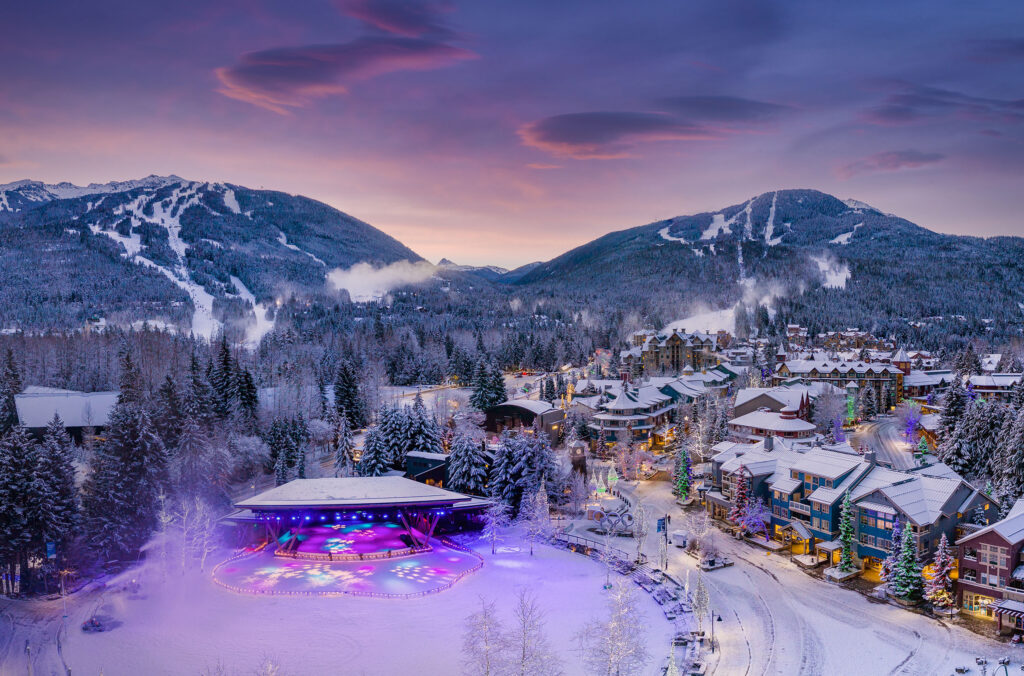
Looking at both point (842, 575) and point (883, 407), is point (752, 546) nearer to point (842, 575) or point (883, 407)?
point (842, 575)

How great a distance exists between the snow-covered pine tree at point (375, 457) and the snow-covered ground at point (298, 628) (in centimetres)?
1954

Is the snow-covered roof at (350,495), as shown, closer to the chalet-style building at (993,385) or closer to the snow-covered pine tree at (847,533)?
the snow-covered pine tree at (847,533)

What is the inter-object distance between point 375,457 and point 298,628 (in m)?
25.7

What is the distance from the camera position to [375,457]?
5797cm

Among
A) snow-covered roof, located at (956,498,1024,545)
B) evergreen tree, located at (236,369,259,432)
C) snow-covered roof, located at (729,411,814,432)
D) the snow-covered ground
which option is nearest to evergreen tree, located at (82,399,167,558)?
the snow-covered ground

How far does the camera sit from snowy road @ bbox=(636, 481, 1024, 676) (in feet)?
91.6

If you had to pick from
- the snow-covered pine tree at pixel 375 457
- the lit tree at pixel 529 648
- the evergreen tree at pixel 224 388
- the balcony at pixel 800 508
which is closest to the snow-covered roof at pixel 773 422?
the balcony at pixel 800 508

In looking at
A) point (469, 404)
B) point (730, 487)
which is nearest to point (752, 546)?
point (730, 487)

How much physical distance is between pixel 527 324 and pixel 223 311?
320ft

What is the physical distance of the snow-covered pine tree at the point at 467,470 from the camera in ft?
177

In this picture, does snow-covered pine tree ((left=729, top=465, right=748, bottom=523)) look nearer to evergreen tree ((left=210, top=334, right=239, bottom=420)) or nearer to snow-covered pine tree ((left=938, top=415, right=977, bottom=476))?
snow-covered pine tree ((left=938, top=415, right=977, bottom=476))

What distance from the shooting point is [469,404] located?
86375 millimetres

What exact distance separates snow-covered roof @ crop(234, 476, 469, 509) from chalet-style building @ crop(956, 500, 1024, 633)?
31722mm

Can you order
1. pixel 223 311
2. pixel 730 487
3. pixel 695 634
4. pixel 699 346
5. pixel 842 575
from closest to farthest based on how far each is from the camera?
pixel 695 634 < pixel 842 575 < pixel 730 487 < pixel 699 346 < pixel 223 311
